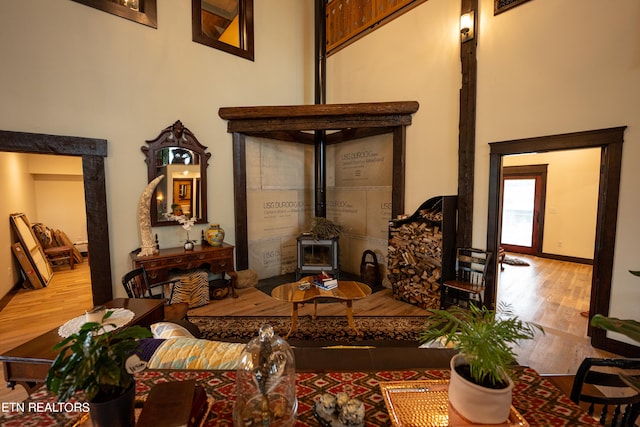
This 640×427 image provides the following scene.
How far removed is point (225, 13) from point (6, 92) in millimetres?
3261

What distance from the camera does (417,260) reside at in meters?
3.85

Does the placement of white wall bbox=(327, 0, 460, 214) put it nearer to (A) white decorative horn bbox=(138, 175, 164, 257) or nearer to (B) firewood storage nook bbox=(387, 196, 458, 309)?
(B) firewood storage nook bbox=(387, 196, 458, 309)

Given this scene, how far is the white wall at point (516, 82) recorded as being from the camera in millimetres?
2566

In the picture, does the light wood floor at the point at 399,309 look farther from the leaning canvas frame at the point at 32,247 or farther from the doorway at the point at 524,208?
the doorway at the point at 524,208

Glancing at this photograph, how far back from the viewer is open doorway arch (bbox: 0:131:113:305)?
10.7 ft

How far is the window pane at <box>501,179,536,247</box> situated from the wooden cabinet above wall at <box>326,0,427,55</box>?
17.8 ft

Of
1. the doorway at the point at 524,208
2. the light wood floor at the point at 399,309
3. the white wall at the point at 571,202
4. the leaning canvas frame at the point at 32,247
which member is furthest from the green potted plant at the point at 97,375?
the white wall at the point at 571,202

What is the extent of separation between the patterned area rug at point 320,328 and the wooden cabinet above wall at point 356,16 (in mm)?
4511

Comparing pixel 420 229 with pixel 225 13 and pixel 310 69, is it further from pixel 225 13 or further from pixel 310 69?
pixel 225 13

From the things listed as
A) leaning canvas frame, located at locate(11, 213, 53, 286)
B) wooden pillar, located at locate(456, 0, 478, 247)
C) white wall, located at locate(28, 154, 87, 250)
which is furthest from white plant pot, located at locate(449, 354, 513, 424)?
white wall, located at locate(28, 154, 87, 250)

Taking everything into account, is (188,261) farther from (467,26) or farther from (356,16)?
(356,16)

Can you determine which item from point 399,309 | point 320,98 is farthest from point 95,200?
point 399,309

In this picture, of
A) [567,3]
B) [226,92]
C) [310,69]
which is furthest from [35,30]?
[567,3]

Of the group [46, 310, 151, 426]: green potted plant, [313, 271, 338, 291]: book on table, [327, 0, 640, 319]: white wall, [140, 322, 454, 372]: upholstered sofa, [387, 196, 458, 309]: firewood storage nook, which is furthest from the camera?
[387, 196, 458, 309]: firewood storage nook
